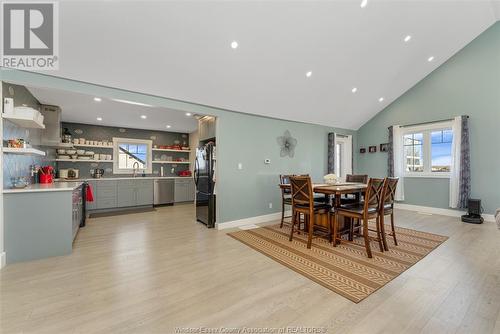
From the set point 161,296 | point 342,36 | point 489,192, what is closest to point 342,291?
point 161,296

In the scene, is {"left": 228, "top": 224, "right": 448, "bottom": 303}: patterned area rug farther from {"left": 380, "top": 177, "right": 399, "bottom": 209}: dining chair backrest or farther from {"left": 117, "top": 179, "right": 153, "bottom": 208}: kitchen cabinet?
{"left": 117, "top": 179, "right": 153, "bottom": 208}: kitchen cabinet

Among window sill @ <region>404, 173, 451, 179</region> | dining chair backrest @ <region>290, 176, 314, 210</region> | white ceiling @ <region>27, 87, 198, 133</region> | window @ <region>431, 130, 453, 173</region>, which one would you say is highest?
white ceiling @ <region>27, 87, 198, 133</region>

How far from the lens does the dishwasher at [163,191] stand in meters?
6.37

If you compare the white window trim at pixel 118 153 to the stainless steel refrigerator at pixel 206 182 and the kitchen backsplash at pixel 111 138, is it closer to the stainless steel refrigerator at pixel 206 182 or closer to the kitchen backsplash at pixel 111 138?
the kitchen backsplash at pixel 111 138

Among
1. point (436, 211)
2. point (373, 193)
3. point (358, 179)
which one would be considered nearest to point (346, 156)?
point (358, 179)

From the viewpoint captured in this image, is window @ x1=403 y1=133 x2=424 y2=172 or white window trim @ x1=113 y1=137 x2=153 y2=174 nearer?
window @ x1=403 y1=133 x2=424 y2=172

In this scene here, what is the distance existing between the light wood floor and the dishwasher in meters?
3.36

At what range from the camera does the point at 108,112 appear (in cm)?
471

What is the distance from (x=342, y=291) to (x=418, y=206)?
16.7ft

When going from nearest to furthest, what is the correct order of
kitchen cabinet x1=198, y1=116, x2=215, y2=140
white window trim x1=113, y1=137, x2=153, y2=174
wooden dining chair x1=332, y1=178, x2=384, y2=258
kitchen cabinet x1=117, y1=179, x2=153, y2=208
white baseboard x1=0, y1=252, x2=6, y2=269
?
1. white baseboard x1=0, y1=252, x2=6, y2=269
2. wooden dining chair x1=332, y1=178, x2=384, y2=258
3. kitchen cabinet x1=198, y1=116, x2=215, y2=140
4. kitchen cabinet x1=117, y1=179, x2=153, y2=208
5. white window trim x1=113, y1=137, x2=153, y2=174

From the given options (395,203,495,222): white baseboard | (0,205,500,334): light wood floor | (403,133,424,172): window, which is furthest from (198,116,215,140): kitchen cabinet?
(395,203,495,222): white baseboard

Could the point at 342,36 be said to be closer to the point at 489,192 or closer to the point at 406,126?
the point at 406,126

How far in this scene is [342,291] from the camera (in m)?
1.98

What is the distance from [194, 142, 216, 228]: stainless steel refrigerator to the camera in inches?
162
